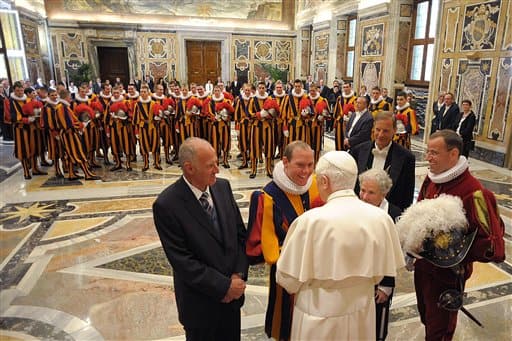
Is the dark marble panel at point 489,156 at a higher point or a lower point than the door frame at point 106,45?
lower

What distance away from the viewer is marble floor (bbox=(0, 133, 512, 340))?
3059 millimetres

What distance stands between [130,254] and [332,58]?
1322cm

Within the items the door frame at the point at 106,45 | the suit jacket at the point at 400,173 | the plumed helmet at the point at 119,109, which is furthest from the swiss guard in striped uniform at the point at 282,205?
the door frame at the point at 106,45

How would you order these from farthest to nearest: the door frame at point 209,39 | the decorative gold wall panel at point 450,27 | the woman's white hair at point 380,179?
1. the door frame at point 209,39
2. the decorative gold wall panel at point 450,27
3. the woman's white hair at point 380,179

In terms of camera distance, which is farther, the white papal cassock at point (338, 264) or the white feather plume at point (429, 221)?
the white feather plume at point (429, 221)

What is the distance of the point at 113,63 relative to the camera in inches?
714

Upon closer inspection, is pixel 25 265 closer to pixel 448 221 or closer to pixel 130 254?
pixel 130 254

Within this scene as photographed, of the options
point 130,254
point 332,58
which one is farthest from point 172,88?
point 332,58

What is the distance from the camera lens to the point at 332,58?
15359 mm

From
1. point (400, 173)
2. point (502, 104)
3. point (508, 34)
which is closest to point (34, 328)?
point (400, 173)

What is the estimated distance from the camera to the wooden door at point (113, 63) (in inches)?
706

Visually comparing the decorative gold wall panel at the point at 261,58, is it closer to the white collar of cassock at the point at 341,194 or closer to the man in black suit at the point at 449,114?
the man in black suit at the point at 449,114

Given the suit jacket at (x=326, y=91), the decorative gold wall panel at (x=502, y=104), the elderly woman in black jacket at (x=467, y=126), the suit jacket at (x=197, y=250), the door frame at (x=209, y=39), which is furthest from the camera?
the door frame at (x=209, y=39)

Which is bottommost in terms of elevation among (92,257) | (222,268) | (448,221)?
(92,257)
